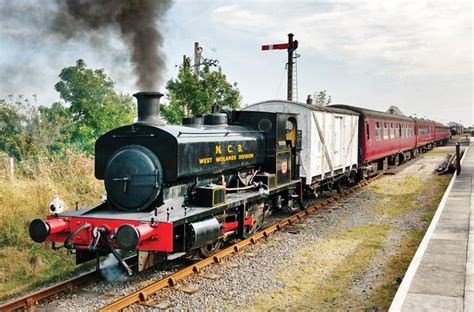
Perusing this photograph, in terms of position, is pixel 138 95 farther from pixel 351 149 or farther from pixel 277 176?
pixel 351 149

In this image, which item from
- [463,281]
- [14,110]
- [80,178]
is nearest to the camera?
[463,281]

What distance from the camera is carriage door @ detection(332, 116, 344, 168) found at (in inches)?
559

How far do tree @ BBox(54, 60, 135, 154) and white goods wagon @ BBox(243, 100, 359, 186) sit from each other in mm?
11418

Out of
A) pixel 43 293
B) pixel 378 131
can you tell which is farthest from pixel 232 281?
pixel 378 131

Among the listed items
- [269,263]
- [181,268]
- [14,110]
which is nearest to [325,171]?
[269,263]

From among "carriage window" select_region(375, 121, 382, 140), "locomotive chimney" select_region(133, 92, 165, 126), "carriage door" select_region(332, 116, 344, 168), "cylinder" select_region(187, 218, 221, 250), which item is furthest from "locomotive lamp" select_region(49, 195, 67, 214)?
"carriage window" select_region(375, 121, 382, 140)

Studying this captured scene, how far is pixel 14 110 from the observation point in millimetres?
20109

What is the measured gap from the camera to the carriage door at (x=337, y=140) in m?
14.2

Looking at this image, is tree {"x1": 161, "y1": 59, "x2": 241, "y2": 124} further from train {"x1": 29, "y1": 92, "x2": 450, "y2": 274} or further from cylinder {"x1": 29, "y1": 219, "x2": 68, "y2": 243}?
cylinder {"x1": 29, "y1": 219, "x2": 68, "y2": 243}

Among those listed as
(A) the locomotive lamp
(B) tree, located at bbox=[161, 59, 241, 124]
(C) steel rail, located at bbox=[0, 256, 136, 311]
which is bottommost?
(C) steel rail, located at bbox=[0, 256, 136, 311]

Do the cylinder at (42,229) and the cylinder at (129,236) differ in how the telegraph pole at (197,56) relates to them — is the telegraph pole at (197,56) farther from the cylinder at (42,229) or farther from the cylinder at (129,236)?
the cylinder at (129,236)

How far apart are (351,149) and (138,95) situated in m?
10.8

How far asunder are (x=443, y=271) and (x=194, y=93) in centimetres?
1708

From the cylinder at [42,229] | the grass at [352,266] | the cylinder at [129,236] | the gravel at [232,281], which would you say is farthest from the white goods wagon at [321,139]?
the cylinder at [42,229]
